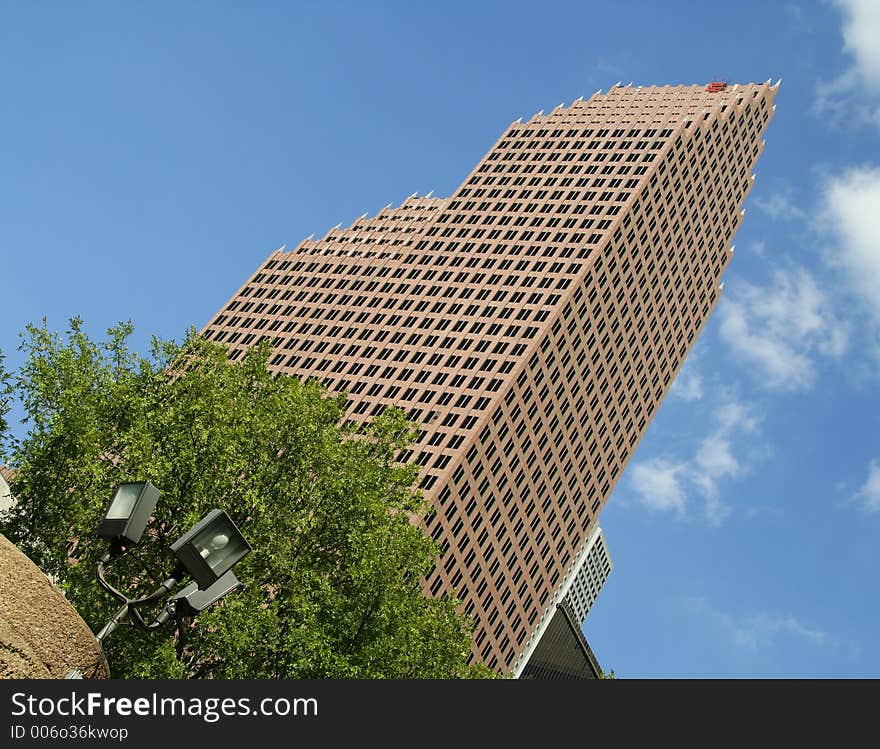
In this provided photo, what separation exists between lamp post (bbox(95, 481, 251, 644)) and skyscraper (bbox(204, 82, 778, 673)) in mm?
86382

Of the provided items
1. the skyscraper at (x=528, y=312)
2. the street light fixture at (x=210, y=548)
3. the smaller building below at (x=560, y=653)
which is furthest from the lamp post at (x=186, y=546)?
the smaller building below at (x=560, y=653)

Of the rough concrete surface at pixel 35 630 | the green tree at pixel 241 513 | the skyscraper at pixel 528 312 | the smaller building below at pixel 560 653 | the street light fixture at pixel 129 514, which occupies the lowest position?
the rough concrete surface at pixel 35 630

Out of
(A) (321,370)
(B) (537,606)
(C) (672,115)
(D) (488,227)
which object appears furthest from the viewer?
(C) (672,115)

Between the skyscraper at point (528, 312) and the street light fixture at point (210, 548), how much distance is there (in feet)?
284

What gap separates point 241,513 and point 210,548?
47.7 feet

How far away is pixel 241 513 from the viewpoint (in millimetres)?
28062

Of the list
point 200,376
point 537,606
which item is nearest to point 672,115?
point 537,606

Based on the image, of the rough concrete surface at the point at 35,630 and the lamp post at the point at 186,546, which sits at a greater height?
the lamp post at the point at 186,546

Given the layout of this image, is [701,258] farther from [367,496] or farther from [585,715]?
[585,715]

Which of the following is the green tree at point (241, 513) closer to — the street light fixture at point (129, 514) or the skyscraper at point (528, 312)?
the street light fixture at point (129, 514)

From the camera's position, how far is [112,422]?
3312cm

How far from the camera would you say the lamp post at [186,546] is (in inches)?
523

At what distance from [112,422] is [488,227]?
105449mm

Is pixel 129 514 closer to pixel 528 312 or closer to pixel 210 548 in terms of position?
pixel 210 548
